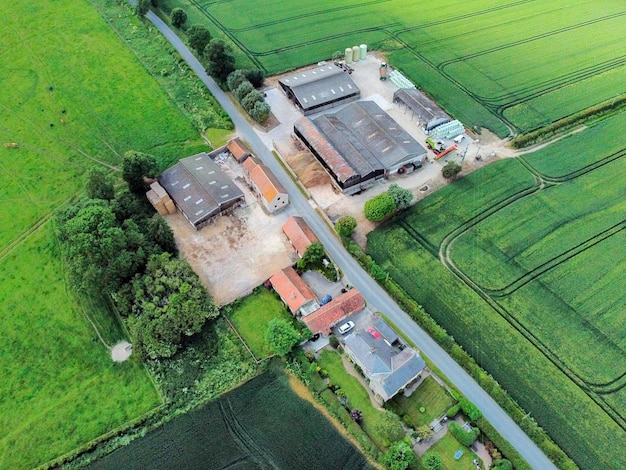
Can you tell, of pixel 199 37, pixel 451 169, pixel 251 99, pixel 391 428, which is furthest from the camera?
pixel 199 37

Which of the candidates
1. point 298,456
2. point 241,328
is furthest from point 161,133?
point 298,456

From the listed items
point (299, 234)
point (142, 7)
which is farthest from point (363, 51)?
point (142, 7)

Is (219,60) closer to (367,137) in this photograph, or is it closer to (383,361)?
(367,137)

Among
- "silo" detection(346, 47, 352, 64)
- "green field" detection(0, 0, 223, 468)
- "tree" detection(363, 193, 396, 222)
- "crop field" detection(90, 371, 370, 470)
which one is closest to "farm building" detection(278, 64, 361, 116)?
"silo" detection(346, 47, 352, 64)

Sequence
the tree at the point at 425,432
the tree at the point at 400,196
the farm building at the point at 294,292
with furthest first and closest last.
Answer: the tree at the point at 400,196, the farm building at the point at 294,292, the tree at the point at 425,432

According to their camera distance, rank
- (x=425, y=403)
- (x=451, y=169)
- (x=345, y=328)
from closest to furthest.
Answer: (x=425, y=403)
(x=345, y=328)
(x=451, y=169)

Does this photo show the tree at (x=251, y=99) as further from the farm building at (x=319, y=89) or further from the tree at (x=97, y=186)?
the tree at (x=97, y=186)

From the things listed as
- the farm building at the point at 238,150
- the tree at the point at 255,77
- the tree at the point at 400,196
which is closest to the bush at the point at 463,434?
the tree at the point at 400,196
